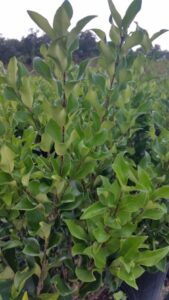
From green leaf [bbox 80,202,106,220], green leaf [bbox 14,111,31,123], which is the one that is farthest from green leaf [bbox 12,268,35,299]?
green leaf [bbox 14,111,31,123]

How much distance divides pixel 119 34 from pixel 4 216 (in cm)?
61

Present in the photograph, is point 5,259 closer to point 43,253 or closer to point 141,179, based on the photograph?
point 43,253

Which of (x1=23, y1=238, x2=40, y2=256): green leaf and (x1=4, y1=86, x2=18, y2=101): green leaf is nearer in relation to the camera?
A: (x1=23, y1=238, x2=40, y2=256): green leaf

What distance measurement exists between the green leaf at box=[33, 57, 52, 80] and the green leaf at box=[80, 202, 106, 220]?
0.36 m

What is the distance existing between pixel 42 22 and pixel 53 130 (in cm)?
27

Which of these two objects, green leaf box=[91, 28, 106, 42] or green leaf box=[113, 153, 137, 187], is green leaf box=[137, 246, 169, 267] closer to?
green leaf box=[113, 153, 137, 187]

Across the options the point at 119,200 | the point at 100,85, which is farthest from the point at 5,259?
the point at 100,85

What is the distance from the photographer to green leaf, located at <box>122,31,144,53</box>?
124 centimetres

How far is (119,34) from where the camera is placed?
4.17 feet

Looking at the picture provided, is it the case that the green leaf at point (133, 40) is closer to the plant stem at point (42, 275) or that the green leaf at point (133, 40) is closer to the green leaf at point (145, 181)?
the green leaf at point (145, 181)

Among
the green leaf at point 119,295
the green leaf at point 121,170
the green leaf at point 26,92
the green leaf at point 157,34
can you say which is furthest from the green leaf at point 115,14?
the green leaf at point 119,295

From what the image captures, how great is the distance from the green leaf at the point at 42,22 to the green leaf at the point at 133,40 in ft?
0.87

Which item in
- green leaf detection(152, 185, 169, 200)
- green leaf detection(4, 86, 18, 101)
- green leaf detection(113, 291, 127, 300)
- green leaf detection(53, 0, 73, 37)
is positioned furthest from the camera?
green leaf detection(113, 291, 127, 300)

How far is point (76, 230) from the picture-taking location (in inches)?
44.9
